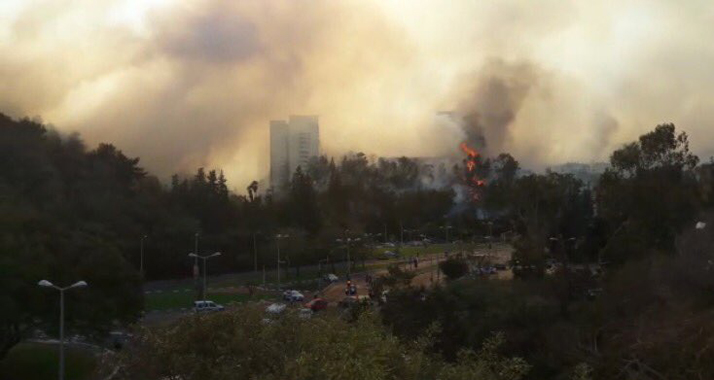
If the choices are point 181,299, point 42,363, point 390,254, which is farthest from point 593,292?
point 390,254

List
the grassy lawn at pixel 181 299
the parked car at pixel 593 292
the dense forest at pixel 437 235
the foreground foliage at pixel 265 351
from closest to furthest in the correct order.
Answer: the foreground foliage at pixel 265 351 → the dense forest at pixel 437 235 → the parked car at pixel 593 292 → the grassy lawn at pixel 181 299

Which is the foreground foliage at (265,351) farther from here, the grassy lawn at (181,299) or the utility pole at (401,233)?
the utility pole at (401,233)

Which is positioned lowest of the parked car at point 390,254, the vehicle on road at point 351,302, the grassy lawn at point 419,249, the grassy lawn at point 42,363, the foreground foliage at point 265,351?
the grassy lawn at point 42,363

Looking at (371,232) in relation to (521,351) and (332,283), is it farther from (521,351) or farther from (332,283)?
(521,351)

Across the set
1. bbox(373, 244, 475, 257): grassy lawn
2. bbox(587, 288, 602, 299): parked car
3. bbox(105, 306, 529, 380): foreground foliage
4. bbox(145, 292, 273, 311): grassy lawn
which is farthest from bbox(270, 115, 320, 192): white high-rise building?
bbox(105, 306, 529, 380): foreground foliage

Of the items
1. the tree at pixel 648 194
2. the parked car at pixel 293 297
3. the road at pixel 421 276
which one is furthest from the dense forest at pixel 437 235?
the parked car at pixel 293 297

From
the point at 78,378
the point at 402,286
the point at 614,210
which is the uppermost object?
the point at 614,210

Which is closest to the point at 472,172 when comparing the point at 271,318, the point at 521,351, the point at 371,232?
the point at 371,232

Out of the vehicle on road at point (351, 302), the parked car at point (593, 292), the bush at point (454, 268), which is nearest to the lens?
the vehicle on road at point (351, 302)
